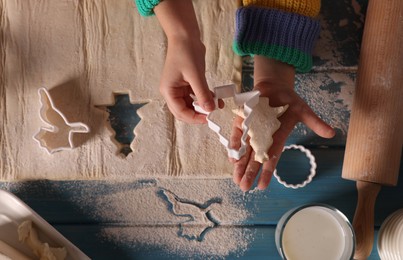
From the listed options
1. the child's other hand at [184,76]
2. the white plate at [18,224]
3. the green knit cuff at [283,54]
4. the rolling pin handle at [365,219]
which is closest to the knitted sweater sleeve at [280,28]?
the green knit cuff at [283,54]

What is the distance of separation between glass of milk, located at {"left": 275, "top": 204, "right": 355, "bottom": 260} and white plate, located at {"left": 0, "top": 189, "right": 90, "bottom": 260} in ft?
1.17

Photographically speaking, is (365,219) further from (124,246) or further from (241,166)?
(124,246)

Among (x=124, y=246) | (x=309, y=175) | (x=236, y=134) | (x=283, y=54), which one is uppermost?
(x=283, y=54)

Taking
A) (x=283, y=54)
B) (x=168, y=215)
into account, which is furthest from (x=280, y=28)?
(x=168, y=215)

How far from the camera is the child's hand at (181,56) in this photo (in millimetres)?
664

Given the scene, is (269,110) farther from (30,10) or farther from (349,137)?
(30,10)

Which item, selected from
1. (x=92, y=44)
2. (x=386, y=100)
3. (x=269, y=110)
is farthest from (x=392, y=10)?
(x=92, y=44)

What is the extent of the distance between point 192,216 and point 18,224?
311mm

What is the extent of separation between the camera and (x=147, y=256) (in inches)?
31.2

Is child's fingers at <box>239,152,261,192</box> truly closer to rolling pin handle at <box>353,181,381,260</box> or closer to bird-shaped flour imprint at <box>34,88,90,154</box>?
rolling pin handle at <box>353,181,381,260</box>

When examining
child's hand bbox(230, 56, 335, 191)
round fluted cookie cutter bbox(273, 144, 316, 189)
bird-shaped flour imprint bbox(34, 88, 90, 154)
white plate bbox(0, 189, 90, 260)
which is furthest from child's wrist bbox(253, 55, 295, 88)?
white plate bbox(0, 189, 90, 260)

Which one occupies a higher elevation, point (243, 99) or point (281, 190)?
point (243, 99)

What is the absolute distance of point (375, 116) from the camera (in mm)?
719

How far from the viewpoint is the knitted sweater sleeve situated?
2.34 ft
